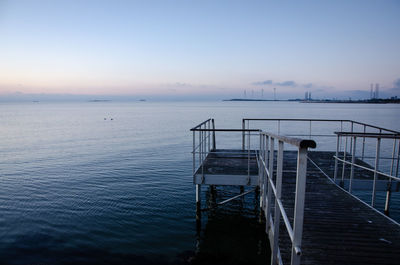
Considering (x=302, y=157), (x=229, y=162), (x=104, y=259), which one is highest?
(x=302, y=157)

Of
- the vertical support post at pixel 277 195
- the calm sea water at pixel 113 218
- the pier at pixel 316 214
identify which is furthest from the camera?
the calm sea water at pixel 113 218

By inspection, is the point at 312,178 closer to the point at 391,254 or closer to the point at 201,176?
the point at 201,176

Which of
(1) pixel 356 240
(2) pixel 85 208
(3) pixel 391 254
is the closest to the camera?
(3) pixel 391 254

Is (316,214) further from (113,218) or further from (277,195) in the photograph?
(113,218)

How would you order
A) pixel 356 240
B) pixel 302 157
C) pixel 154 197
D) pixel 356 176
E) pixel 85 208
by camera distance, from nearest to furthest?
pixel 302 157 → pixel 356 240 → pixel 356 176 → pixel 85 208 → pixel 154 197

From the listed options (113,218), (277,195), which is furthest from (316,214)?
(113,218)

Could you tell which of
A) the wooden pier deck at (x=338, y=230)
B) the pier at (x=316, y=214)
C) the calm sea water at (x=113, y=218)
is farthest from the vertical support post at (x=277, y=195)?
the calm sea water at (x=113, y=218)

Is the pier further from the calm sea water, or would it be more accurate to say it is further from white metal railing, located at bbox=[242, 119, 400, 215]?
the calm sea water

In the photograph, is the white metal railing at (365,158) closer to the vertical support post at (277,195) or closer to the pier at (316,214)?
the pier at (316,214)

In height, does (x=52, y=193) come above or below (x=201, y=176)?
below

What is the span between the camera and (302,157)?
6.48 feet

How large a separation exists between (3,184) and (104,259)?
363 inches

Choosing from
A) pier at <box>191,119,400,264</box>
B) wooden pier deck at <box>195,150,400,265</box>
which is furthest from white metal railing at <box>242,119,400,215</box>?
wooden pier deck at <box>195,150,400,265</box>

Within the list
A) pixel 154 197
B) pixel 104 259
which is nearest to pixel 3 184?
pixel 154 197
